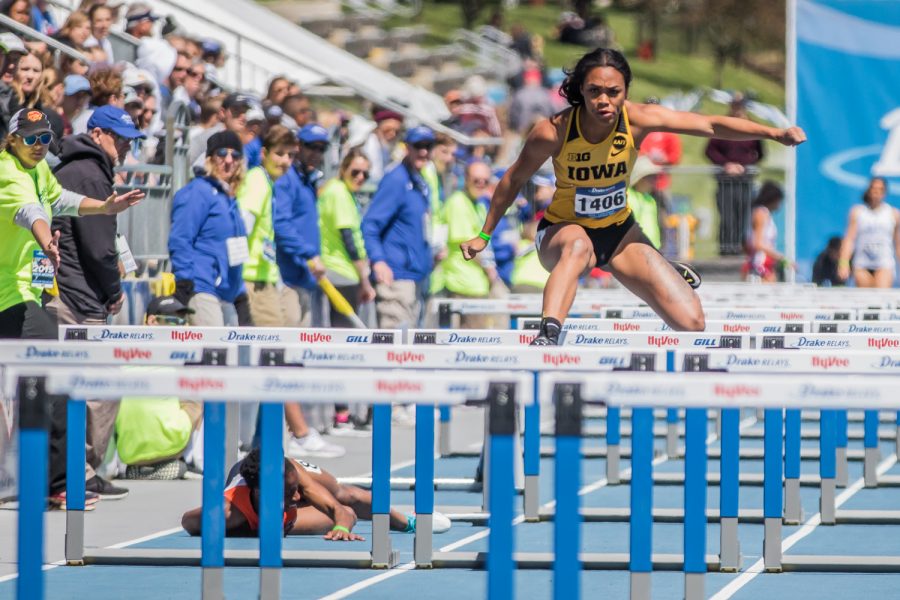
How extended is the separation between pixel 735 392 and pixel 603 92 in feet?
10.4

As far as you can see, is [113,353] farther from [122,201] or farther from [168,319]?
[168,319]

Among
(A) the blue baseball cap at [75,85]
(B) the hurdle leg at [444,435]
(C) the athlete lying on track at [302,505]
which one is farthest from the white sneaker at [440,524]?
(A) the blue baseball cap at [75,85]

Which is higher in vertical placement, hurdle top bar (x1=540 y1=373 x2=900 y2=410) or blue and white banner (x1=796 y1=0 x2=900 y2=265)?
blue and white banner (x1=796 y1=0 x2=900 y2=265)

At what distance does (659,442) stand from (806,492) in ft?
9.32

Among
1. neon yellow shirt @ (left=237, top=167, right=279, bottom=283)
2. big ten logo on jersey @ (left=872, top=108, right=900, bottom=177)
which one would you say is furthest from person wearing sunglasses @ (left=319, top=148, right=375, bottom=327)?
big ten logo on jersey @ (left=872, top=108, right=900, bottom=177)

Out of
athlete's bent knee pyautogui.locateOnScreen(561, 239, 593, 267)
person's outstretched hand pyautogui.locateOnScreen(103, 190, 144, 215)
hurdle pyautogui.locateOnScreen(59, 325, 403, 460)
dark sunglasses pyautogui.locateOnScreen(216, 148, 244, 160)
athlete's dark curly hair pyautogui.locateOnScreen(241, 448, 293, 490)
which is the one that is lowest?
athlete's dark curly hair pyautogui.locateOnScreen(241, 448, 293, 490)

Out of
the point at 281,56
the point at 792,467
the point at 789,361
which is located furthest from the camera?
the point at 281,56

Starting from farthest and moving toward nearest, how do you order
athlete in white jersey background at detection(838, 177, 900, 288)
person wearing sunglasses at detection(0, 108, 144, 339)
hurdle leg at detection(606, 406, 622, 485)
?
athlete in white jersey background at detection(838, 177, 900, 288), hurdle leg at detection(606, 406, 622, 485), person wearing sunglasses at detection(0, 108, 144, 339)

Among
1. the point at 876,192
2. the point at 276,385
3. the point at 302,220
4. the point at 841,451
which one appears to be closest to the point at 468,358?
the point at 276,385

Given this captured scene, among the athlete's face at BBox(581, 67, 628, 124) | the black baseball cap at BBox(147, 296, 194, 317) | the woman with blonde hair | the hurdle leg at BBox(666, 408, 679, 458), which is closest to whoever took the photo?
the athlete's face at BBox(581, 67, 628, 124)

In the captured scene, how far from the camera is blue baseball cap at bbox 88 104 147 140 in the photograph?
9.83 m

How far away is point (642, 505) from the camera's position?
6.28 meters

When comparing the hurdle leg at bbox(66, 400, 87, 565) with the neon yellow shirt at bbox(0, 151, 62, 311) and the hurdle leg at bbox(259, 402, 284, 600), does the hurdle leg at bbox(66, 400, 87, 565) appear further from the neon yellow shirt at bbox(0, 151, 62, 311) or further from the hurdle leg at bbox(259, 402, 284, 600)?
the hurdle leg at bbox(259, 402, 284, 600)

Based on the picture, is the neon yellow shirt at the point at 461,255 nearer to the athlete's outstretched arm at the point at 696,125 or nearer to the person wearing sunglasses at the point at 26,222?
the person wearing sunglasses at the point at 26,222
